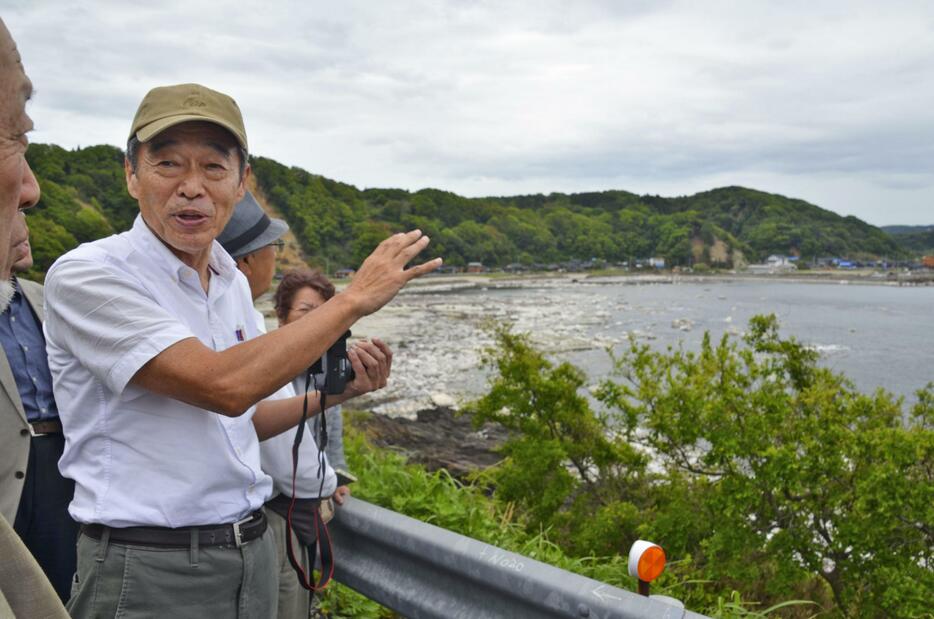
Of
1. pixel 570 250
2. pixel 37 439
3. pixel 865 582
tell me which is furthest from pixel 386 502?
pixel 570 250

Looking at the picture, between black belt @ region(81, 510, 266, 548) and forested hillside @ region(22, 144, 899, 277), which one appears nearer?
black belt @ region(81, 510, 266, 548)

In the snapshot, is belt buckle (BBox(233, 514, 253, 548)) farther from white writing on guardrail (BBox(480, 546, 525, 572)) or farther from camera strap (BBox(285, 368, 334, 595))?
white writing on guardrail (BBox(480, 546, 525, 572))

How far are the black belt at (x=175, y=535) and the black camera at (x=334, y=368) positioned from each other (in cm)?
45

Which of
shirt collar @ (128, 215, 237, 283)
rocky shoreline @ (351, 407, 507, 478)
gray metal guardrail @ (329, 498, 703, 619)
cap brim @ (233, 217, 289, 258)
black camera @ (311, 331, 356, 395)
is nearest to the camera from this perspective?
shirt collar @ (128, 215, 237, 283)

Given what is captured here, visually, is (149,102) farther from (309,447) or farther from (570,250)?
(570,250)

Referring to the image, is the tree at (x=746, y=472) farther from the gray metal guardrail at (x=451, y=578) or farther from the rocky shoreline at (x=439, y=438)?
the gray metal guardrail at (x=451, y=578)

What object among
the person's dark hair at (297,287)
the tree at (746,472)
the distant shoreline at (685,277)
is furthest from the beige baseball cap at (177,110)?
the distant shoreline at (685,277)

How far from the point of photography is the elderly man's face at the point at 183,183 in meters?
1.87

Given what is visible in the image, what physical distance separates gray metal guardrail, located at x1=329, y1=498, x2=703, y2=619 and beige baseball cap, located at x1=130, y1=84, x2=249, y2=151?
145cm

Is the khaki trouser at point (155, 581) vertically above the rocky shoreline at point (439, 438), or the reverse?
the khaki trouser at point (155, 581)

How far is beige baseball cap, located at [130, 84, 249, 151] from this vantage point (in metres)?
1.79

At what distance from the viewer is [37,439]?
192 centimetres

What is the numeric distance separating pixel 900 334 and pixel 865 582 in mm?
37172

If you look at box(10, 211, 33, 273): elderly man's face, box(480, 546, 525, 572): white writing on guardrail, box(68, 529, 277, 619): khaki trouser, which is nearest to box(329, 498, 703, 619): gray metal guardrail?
box(480, 546, 525, 572): white writing on guardrail
